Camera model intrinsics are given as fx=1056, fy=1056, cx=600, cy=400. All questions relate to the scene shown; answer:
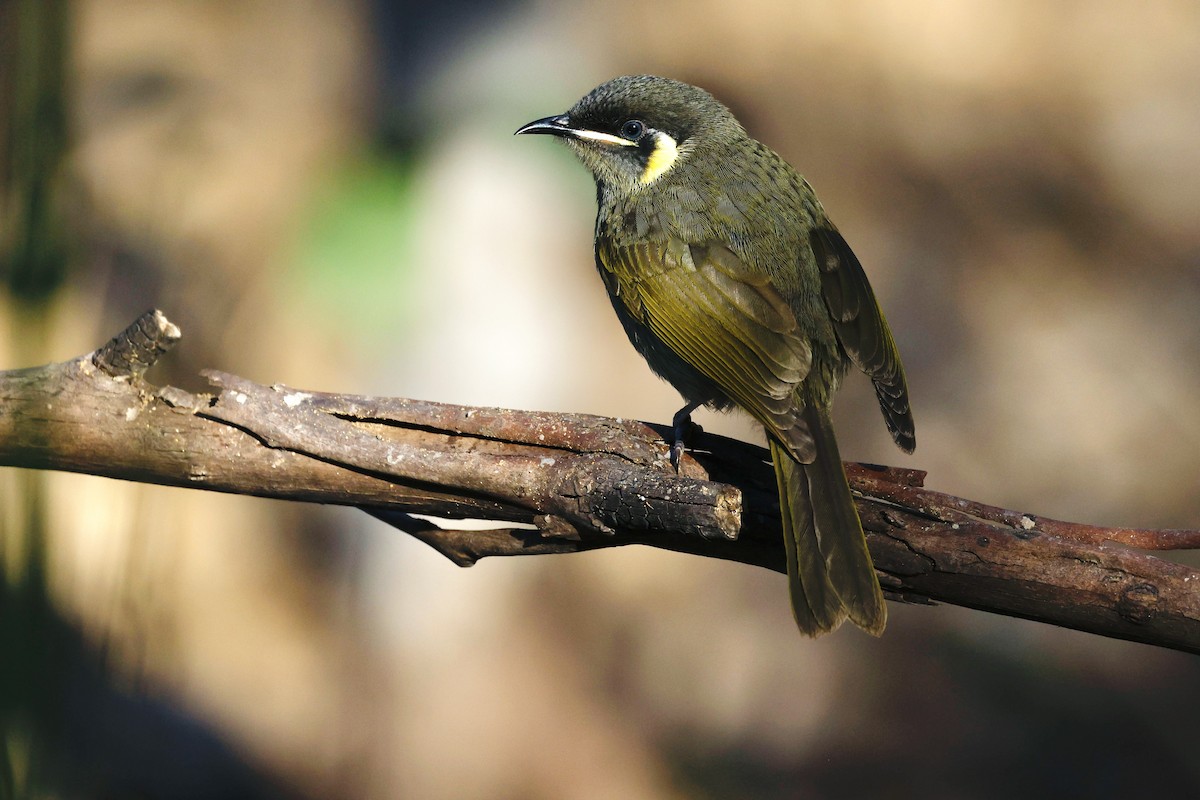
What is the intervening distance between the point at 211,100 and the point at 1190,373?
503 cm

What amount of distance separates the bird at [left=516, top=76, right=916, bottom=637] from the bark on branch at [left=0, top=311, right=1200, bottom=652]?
0.46ft

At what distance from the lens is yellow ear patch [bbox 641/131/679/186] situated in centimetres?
339

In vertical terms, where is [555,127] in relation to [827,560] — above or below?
above

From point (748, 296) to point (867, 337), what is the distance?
1.23 ft

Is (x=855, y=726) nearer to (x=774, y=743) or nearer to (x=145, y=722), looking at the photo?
(x=774, y=743)

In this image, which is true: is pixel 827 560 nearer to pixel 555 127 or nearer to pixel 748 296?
pixel 748 296

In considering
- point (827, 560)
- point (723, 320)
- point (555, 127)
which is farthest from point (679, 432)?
point (555, 127)

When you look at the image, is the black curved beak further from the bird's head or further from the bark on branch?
the bark on branch

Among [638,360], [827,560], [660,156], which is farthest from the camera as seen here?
[638,360]

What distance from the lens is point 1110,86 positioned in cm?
513

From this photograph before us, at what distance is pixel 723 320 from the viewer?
2.85 meters

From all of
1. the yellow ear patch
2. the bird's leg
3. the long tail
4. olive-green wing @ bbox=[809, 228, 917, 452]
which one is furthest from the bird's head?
the long tail

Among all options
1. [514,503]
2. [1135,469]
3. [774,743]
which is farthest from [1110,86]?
[514,503]

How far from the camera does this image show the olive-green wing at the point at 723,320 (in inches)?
105
